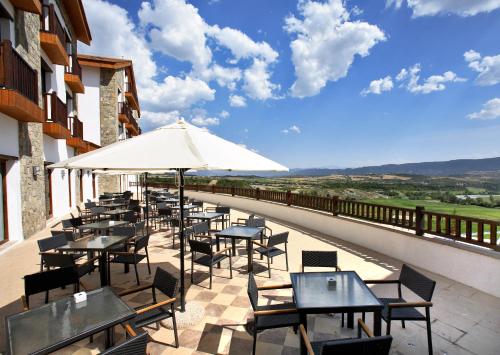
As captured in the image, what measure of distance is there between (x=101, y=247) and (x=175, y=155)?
2.55 meters

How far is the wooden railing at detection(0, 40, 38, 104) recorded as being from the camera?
6.11m

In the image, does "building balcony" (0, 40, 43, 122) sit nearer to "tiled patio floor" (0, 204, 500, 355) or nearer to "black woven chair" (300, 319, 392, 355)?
"tiled patio floor" (0, 204, 500, 355)

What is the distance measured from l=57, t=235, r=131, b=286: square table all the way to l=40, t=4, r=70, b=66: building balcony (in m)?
8.22

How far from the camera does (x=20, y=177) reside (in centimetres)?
793

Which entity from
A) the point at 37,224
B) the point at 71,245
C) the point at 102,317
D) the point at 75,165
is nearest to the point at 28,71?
the point at 37,224

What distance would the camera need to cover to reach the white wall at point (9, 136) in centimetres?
710

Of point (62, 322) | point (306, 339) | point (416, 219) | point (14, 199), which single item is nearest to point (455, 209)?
point (416, 219)

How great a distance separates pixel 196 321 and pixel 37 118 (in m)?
7.60

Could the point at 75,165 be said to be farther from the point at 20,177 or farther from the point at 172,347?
the point at 20,177

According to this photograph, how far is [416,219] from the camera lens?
606 centimetres

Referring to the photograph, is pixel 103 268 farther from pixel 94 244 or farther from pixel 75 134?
pixel 75 134

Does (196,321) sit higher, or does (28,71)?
(28,71)

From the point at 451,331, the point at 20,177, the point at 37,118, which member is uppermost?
the point at 37,118

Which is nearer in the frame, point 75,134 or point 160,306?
point 160,306
